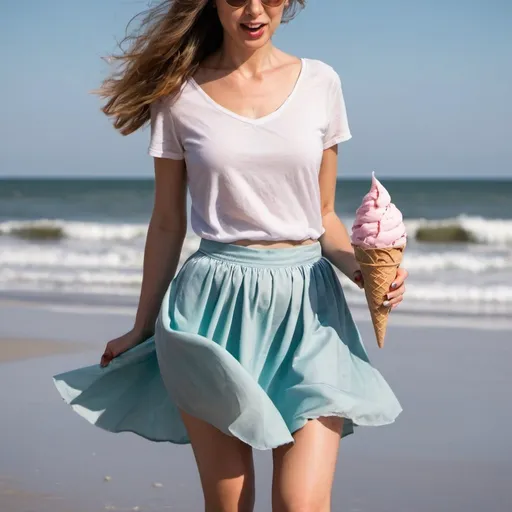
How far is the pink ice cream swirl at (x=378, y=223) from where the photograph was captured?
9.83 ft

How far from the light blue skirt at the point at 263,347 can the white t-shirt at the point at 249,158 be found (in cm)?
9

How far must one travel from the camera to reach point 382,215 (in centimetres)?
301

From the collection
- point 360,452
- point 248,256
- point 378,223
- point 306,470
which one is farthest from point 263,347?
point 360,452

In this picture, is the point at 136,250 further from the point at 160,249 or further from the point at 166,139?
the point at 166,139

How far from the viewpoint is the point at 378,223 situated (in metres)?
3.02

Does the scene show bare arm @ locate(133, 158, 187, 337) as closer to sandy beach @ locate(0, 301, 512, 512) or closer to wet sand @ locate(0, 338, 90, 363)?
sandy beach @ locate(0, 301, 512, 512)

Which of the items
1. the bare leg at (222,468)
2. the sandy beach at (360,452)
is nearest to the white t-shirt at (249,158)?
the bare leg at (222,468)

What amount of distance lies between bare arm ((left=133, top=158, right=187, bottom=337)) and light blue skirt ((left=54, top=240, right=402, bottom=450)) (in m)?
0.12

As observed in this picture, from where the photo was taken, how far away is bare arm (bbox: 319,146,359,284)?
11.0 feet

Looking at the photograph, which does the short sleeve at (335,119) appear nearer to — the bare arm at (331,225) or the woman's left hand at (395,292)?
the bare arm at (331,225)

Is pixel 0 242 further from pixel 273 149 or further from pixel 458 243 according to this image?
pixel 273 149

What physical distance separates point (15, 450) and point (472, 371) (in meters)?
3.39

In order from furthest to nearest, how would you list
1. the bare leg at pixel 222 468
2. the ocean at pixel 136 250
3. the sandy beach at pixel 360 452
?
the ocean at pixel 136 250 < the sandy beach at pixel 360 452 < the bare leg at pixel 222 468

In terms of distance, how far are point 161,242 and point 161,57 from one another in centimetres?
58
